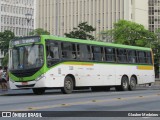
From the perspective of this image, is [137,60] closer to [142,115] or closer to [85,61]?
[85,61]

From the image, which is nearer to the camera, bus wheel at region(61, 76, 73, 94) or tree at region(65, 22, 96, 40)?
bus wheel at region(61, 76, 73, 94)

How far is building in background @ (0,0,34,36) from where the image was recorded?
491ft

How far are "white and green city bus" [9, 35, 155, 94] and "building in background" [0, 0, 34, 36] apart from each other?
378 feet

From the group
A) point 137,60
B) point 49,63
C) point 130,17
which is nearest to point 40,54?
point 49,63

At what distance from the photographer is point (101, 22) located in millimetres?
154125

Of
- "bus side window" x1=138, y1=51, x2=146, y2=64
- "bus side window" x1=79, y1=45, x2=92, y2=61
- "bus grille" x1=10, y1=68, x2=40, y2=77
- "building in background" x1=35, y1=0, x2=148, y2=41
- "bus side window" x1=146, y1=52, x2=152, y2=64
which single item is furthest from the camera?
"building in background" x1=35, y1=0, x2=148, y2=41

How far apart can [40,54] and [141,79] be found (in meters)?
11.9

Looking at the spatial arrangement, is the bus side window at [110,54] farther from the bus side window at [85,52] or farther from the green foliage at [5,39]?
the green foliage at [5,39]

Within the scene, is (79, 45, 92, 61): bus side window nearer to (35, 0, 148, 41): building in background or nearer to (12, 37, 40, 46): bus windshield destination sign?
(12, 37, 40, 46): bus windshield destination sign

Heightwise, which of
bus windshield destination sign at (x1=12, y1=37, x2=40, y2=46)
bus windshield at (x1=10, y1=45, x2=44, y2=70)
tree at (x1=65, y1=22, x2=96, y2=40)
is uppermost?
tree at (x1=65, y1=22, x2=96, y2=40)

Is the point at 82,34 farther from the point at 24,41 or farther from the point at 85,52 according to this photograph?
the point at 24,41

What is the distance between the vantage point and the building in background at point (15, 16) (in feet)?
491

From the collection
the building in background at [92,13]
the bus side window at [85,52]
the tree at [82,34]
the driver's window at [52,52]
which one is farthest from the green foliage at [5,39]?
the driver's window at [52,52]

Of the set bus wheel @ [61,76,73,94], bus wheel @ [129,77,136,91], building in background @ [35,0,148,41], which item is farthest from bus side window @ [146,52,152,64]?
building in background @ [35,0,148,41]
